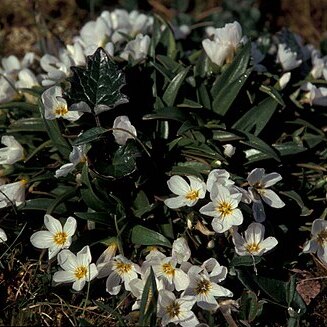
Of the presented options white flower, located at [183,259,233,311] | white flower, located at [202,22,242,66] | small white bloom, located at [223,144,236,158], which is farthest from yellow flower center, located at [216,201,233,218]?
white flower, located at [202,22,242,66]

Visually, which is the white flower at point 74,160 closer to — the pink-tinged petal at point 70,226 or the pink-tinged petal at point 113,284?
the pink-tinged petal at point 70,226

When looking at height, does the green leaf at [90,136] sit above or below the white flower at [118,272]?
above

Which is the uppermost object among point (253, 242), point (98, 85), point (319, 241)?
point (98, 85)

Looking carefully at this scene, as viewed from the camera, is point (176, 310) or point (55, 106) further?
point (55, 106)

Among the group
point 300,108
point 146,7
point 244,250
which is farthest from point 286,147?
point 146,7

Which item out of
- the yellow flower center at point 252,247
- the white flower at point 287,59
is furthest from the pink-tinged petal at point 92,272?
the white flower at point 287,59

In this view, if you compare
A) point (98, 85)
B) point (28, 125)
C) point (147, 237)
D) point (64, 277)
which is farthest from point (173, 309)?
point (28, 125)

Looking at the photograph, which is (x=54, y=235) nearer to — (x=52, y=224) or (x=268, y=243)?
(x=52, y=224)
